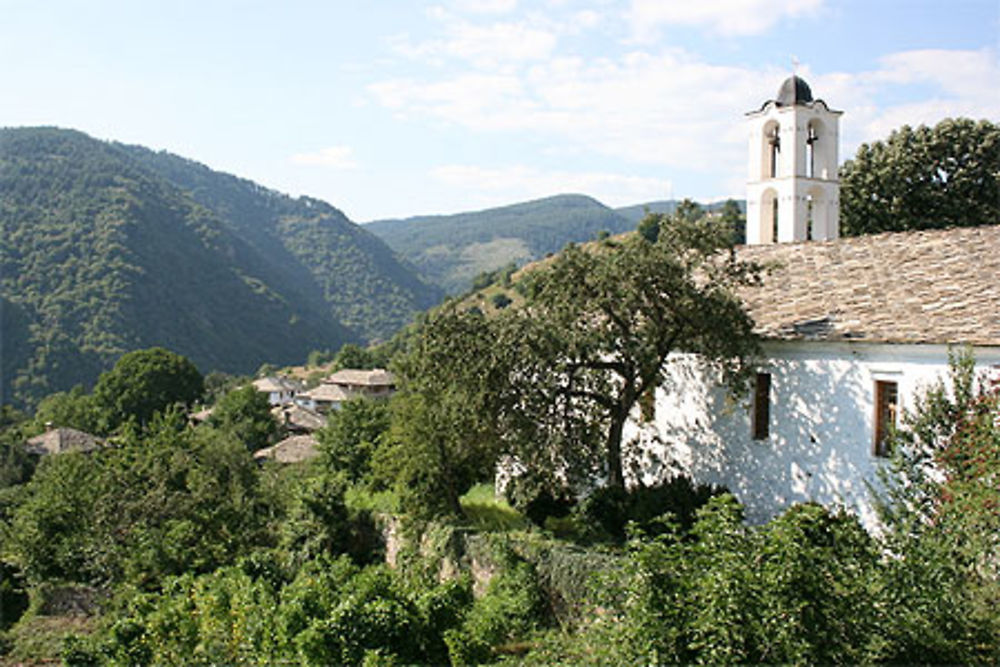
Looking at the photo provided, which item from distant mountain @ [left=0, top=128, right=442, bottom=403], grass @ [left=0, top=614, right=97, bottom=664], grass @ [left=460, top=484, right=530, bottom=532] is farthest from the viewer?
distant mountain @ [left=0, top=128, right=442, bottom=403]

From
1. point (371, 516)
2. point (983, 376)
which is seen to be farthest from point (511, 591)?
point (983, 376)

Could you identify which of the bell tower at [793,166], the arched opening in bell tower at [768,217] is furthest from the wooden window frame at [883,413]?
the arched opening in bell tower at [768,217]

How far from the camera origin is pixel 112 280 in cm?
10806

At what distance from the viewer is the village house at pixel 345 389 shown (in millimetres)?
90375

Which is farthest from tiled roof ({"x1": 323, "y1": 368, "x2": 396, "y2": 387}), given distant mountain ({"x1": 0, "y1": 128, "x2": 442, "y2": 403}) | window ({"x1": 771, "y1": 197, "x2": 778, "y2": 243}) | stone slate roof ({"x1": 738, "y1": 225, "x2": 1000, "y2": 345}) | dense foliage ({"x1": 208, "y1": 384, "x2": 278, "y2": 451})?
stone slate roof ({"x1": 738, "y1": 225, "x2": 1000, "y2": 345})

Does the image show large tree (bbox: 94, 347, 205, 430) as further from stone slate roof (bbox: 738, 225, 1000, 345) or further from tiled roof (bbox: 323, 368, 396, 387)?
stone slate roof (bbox: 738, 225, 1000, 345)

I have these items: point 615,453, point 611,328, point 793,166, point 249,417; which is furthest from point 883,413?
point 249,417

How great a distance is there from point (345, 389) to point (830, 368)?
82.2 metres

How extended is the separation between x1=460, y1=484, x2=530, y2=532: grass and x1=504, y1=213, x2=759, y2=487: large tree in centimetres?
291

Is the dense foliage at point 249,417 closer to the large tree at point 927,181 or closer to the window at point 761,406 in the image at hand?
the large tree at point 927,181

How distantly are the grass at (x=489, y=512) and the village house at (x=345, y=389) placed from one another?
64.1 m

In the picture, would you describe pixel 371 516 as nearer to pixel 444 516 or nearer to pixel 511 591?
pixel 444 516

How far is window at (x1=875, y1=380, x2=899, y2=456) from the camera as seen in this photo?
A: 1605 cm

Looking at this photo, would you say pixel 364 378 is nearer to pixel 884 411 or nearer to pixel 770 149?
pixel 770 149
